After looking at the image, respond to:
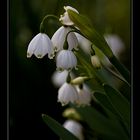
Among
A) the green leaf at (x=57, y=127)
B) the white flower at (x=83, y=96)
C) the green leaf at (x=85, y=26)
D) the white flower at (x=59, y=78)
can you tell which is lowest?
the green leaf at (x=57, y=127)

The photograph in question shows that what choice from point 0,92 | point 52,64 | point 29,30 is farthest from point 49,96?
point 0,92

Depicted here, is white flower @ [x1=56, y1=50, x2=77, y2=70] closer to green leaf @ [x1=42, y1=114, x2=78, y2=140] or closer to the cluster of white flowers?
the cluster of white flowers

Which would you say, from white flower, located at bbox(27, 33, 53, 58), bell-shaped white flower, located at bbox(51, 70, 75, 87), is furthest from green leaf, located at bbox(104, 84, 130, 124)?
bell-shaped white flower, located at bbox(51, 70, 75, 87)

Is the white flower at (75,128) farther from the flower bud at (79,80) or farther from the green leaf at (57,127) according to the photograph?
the green leaf at (57,127)

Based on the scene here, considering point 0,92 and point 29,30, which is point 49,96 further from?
point 0,92

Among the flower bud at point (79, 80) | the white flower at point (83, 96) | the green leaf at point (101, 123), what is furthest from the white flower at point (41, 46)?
the green leaf at point (101, 123)

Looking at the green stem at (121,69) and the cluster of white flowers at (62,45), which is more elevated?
the cluster of white flowers at (62,45)
